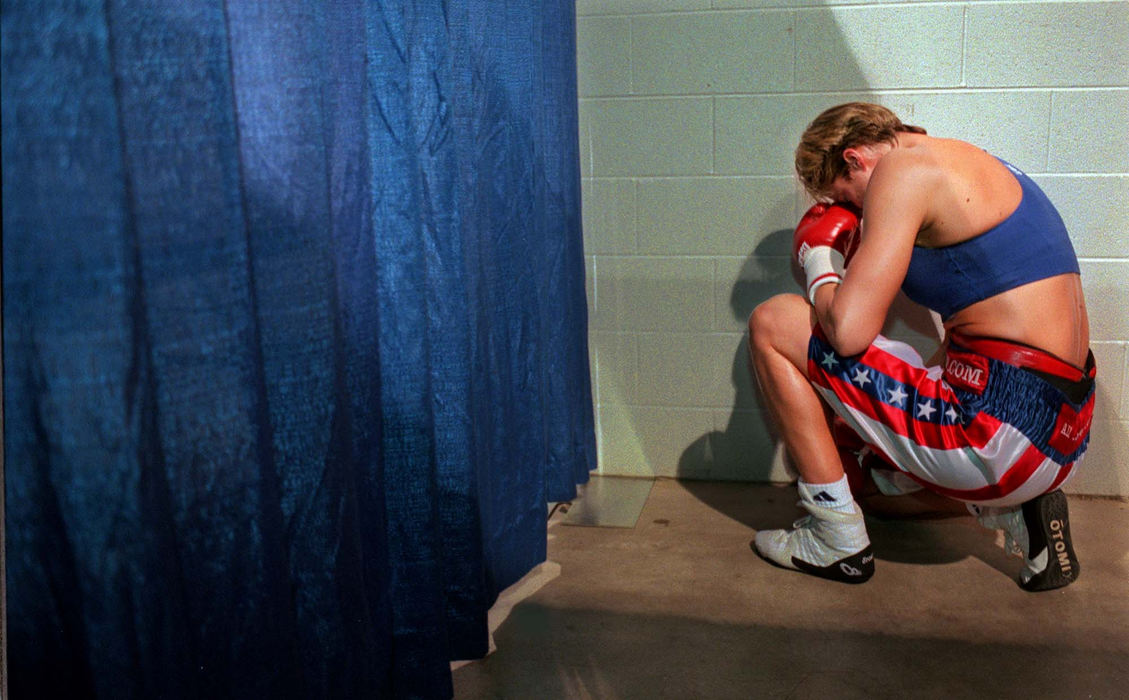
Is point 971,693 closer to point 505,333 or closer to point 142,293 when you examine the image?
point 505,333

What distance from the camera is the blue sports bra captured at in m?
1.83

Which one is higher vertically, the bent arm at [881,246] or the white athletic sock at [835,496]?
the bent arm at [881,246]

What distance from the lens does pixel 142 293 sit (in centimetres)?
90

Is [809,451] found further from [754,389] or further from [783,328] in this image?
[754,389]

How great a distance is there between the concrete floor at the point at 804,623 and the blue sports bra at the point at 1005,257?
1.98ft

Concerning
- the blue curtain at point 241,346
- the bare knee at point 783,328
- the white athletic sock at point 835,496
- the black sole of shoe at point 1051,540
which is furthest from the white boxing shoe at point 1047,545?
the blue curtain at point 241,346

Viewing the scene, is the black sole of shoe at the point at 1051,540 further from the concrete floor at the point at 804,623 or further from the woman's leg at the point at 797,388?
the woman's leg at the point at 797,388

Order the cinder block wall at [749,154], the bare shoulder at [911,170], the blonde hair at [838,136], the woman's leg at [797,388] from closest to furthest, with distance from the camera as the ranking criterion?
1. the bare shoulder at [911,170]
2. the blonde hair at [838,136]
3. the woman's leg at [797,388]
4. the cinder block wall at [749,154]

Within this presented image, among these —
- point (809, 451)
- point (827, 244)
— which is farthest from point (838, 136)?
point (809, 451)

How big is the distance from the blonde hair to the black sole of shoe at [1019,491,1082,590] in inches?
30.3

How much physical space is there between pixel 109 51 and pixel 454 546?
0.99 meters

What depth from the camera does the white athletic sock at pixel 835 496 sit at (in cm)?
203

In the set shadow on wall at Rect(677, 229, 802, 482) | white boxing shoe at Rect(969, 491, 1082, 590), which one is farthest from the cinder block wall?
white boxing shoe at Rect(969, 491, 1082, 590)

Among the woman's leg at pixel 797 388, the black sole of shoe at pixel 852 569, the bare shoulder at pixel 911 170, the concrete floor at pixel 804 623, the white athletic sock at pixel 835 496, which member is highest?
the bare shoulder at pixel 911 170
